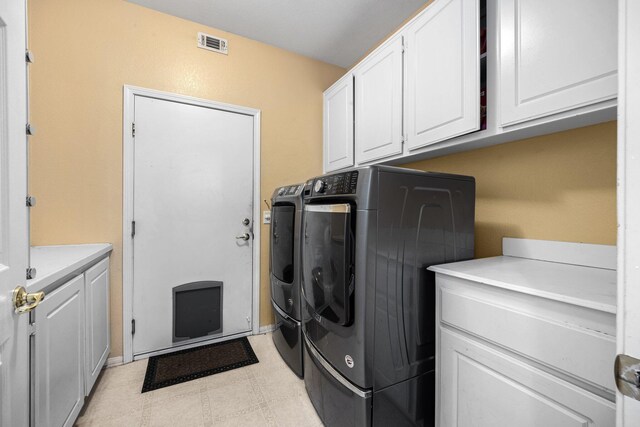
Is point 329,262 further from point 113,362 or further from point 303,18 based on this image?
point 303,18

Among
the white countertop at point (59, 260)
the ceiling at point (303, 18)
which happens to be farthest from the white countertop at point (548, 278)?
the ceiling at point (303, 18)

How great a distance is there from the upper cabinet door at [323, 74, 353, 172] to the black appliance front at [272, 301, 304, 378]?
1.43 m

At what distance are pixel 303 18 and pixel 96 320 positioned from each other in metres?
Answer: 2.74

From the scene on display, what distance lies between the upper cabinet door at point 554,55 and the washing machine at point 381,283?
449 mm

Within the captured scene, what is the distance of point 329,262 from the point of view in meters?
1.29

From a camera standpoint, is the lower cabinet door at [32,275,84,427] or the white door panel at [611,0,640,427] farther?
the lower cabinet door at [32,275,84,427]

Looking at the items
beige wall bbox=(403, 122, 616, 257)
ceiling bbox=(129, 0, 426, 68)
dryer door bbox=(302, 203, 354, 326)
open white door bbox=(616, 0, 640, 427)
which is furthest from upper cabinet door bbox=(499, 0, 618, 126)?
ceiling bbox=(129, 0, 426, 68)

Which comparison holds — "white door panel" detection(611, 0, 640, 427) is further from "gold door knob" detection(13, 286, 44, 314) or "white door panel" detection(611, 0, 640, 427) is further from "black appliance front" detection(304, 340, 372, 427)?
"gold door knob" detection(13, 286, 44, 314)

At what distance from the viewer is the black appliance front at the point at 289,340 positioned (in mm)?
1840

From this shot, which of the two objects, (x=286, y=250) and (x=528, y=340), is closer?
(x=528, y=340)

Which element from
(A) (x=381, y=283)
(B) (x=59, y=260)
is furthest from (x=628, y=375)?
(B) (x=59, y=260)

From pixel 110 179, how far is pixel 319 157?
187 cm

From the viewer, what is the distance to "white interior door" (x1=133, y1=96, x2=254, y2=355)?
83.3 inches

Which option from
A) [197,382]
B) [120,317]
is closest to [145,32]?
[120,317]
